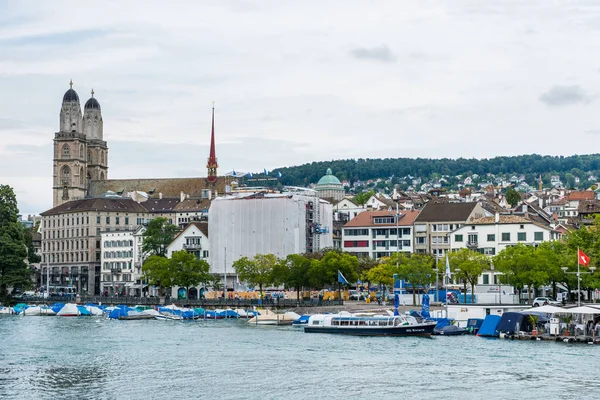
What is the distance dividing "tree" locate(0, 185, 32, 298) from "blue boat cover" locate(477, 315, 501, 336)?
71.4 m

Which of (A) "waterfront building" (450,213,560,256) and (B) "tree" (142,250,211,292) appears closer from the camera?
(A) "waterfront building" (450,213,560,256)

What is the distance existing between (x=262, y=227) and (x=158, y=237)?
64.5 ft

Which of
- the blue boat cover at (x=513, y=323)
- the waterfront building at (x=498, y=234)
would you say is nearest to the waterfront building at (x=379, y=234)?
the waterfront building at (x=498, y=234)

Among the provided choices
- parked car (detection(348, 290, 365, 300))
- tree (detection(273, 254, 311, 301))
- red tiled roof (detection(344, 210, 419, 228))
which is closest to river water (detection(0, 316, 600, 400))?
tree (detection(273, 254, 311, 301))

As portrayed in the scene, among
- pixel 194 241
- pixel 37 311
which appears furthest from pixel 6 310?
pixel 194 241

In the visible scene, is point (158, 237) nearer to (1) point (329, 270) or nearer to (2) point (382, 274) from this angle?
(1) point (329, 270)

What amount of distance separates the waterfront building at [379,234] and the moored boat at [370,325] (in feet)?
180

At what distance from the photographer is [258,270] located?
447 feet

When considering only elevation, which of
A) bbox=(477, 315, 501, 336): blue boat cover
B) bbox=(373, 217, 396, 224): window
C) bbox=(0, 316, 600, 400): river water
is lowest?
bbox=(0, 316, 600, 400): river water

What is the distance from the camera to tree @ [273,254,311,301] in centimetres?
13025

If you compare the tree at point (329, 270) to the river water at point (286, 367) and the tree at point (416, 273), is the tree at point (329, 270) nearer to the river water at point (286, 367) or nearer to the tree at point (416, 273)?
the tree at point (416, 273)

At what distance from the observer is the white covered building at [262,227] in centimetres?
15100

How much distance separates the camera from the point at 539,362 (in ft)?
220

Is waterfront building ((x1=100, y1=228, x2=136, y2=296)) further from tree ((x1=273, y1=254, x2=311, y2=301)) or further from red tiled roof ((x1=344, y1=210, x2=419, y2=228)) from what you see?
tree ((x1=273, y1=254, x2=311, y2=301))
